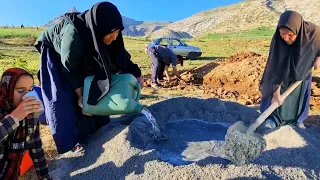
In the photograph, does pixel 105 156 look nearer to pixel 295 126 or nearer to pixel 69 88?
pixel 69 88

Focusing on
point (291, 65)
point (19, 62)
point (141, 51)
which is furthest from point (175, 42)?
point (291, 65)

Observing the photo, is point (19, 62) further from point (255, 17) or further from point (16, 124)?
point (255, 17)

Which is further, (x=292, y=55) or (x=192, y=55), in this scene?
(x=192, y=55)

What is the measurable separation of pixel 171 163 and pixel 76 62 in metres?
1.15

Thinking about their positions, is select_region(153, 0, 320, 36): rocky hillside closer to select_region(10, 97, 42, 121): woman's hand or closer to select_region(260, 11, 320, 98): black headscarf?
select_region(260, 11, 320, 98): black headscarf

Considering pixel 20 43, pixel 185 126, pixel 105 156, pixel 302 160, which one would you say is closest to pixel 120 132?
pixel 105 156

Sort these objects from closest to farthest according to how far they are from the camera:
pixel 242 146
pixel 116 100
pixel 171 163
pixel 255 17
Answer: pixel 242 146, pixel 116 100, pixel 171 163, pixel 255 17

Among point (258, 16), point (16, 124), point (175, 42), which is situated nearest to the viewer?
point (16, 124)

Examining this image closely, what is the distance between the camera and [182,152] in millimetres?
3439

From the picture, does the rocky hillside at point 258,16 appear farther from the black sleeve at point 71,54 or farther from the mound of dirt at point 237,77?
the black sleeve at point 71,54

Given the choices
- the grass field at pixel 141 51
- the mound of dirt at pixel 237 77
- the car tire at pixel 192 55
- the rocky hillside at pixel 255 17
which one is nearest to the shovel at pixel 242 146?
the mound of dirt at pixel 237 77

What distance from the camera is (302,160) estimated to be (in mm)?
3109

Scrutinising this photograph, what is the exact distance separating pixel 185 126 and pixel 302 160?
140cm

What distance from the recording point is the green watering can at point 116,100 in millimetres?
3008
